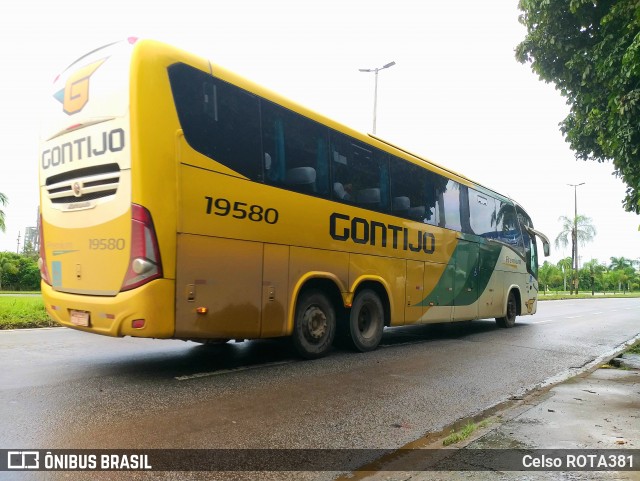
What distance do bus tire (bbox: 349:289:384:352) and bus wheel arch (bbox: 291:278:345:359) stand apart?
0.38m

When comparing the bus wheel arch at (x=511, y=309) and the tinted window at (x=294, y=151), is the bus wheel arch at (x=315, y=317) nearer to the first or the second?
the tinted window at (x=294, y=151)

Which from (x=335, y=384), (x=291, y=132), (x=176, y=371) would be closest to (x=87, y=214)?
(x=176, y=371)

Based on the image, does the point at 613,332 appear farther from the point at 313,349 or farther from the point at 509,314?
the point at 313,349

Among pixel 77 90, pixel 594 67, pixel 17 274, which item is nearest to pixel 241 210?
pixel 77 90

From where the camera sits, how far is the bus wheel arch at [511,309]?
1359 centimetres

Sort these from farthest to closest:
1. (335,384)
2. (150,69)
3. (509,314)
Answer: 1. (509,314)
2. (335,384)
3. (150,69)

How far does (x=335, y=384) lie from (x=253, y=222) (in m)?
2.22

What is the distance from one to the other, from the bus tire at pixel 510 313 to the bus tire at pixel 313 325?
309 inches

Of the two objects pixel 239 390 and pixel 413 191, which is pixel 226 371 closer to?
pixel 239 390

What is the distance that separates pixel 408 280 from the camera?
29.5ft

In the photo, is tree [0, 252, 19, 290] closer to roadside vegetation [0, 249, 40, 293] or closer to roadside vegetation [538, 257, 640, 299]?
roadside vegetation [0, 249, 40, 293]

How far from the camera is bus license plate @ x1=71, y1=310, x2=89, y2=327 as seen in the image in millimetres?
5457

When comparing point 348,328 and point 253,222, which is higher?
point 253,222

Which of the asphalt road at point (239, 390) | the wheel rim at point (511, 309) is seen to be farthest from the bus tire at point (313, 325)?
the wheel rim at point (511, 309)
